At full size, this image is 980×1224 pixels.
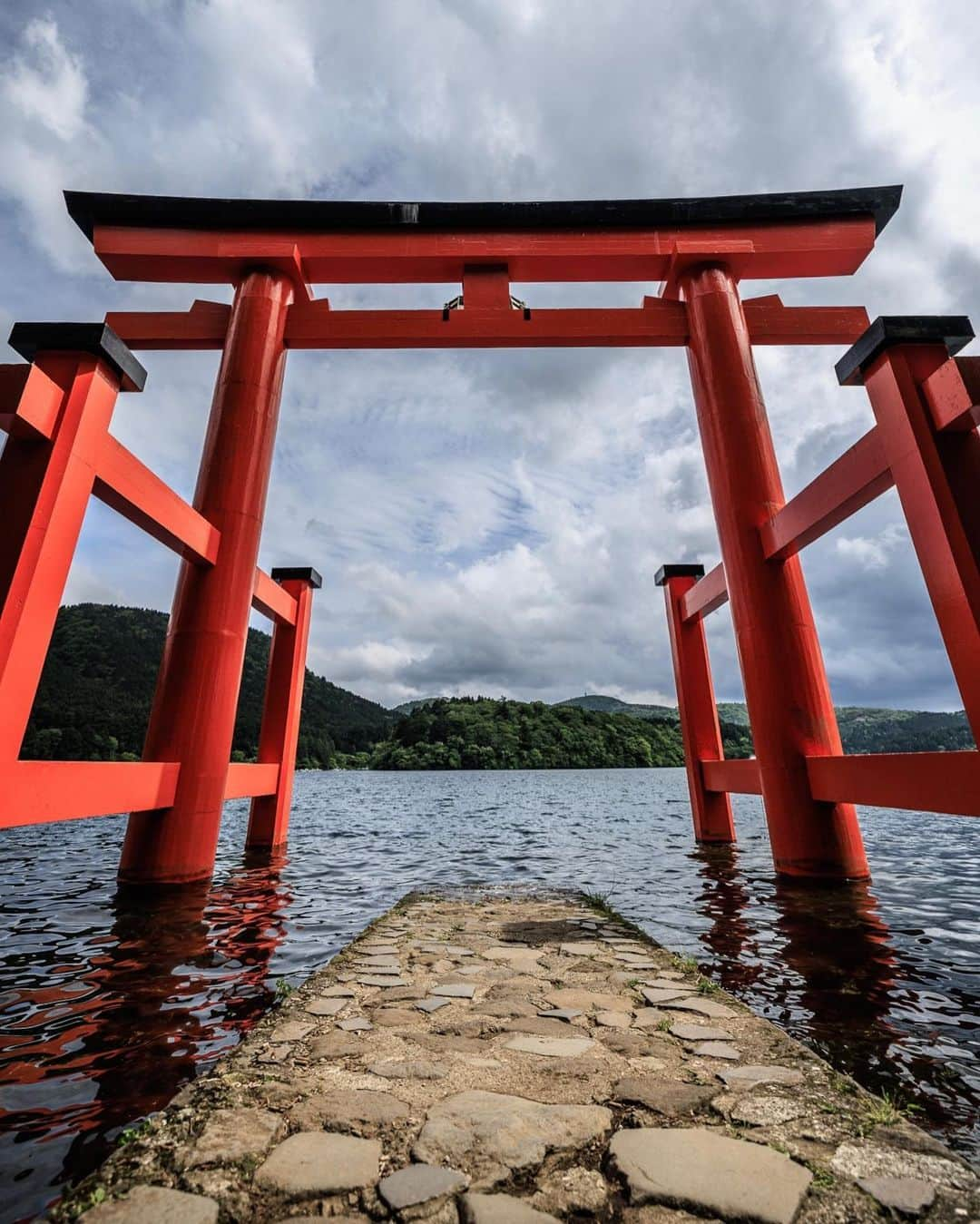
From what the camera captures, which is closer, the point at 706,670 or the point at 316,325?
the point at 316,325

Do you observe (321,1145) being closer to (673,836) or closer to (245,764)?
(245,764)

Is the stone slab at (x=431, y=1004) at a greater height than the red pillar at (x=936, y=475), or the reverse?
the red pillar at (x=936, y=475)

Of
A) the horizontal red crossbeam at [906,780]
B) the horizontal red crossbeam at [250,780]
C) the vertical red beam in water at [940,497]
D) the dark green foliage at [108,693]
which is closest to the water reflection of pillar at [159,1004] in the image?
the horizontal red crossbeam at [250,780]

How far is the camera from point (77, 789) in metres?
5.62

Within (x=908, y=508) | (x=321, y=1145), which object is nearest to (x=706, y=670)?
(x=908, y=508)

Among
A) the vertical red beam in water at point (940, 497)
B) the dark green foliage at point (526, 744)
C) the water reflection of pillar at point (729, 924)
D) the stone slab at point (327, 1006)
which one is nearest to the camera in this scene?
the stone slab at point (327, 1006)

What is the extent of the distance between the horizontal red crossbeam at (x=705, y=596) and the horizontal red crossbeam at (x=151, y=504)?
23.9 feet

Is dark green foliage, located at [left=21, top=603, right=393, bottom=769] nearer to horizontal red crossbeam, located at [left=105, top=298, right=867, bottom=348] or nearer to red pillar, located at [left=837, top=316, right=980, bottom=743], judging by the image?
horizontal red crossbeam, located at [left=105, top=298, right=867, bottom=348]

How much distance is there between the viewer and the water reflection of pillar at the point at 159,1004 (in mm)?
2492

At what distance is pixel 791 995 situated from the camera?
3803mm

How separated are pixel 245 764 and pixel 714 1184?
865 centimetres

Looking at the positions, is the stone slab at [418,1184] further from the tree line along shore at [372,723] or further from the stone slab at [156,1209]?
the tree line along shore at [372,723]

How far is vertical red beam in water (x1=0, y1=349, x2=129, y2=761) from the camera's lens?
492 cm

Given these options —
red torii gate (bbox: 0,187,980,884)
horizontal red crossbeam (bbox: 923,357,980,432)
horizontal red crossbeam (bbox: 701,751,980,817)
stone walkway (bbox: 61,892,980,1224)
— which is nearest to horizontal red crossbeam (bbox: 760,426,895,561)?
red torii gate (bbox: 0,187,980,884)
